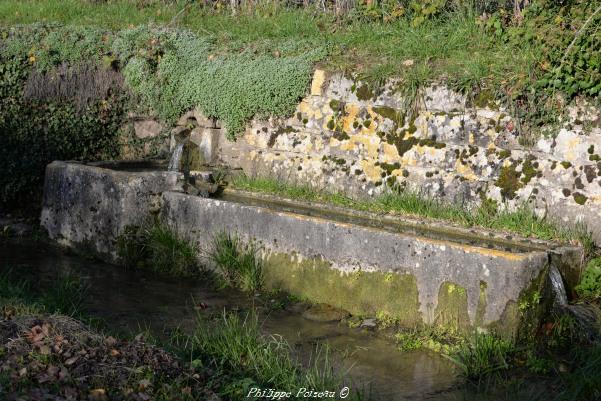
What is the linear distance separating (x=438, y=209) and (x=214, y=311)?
Answer: 242 centimetres

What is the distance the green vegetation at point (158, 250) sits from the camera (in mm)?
8406

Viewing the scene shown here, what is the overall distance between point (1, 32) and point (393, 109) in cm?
607

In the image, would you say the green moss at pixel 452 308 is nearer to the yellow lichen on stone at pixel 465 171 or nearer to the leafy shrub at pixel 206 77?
the yellow lichen on stone at pixel 465 171

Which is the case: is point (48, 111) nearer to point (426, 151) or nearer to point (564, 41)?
point (426, 151)

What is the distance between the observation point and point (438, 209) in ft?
26.2

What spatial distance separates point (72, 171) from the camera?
30.7 ft

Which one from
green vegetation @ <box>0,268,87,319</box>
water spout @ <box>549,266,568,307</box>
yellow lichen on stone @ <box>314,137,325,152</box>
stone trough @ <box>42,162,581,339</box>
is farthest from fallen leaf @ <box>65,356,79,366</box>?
yellow lichen on stone @ <box>314,137,325,152</box>

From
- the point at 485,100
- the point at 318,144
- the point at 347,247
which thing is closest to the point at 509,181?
the point at 485,100

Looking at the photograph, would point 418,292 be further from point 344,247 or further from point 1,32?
point 1,32

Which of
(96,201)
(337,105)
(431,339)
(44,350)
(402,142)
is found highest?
(337,105)

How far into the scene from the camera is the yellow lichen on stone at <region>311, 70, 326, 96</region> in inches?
365

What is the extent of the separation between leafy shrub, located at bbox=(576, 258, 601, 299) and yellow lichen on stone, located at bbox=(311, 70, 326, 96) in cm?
379

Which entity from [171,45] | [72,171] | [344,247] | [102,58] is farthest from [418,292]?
[102,58]

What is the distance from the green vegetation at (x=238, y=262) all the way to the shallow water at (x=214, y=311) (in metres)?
0.16
